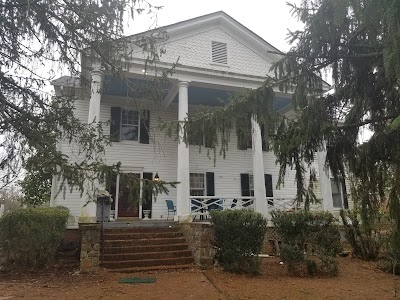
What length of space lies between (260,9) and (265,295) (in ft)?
16.9

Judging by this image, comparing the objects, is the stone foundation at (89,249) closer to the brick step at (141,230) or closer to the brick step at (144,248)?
the brick step at (144,248)

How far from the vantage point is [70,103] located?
5430 millimetres

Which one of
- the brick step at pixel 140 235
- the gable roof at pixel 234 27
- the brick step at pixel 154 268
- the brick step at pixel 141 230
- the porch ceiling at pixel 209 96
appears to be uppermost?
the gable roof at pixel 234 27

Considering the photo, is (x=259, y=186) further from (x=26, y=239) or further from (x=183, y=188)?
(x=26, y=239)

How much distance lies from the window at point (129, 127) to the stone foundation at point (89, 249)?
20.9ft

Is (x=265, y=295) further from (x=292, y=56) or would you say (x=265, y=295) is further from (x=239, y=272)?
(x=292, y=56)

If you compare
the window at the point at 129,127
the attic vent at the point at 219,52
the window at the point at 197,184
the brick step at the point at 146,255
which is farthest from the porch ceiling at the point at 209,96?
the brick step at the point at 146,255

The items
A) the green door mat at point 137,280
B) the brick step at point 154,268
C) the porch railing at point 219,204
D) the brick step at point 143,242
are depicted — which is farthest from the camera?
the porch railing at point 219,204

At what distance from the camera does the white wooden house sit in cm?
1191

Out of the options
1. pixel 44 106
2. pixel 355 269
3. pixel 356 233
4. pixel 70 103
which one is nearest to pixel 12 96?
pixel 44 106

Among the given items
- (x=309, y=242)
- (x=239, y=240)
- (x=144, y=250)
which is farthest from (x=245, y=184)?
(x=144, y=250)

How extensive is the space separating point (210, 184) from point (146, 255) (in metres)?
6.12

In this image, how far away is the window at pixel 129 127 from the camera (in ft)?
44.2

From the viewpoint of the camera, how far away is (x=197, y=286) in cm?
638
